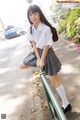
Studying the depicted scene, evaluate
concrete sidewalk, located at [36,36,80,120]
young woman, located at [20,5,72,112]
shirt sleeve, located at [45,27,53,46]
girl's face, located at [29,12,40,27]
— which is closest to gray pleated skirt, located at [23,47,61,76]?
young woman, located at [20,5,72,112]

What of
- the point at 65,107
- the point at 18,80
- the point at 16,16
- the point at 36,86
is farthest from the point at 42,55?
the point at 16,16

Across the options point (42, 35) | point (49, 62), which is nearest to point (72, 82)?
point (49, 62)

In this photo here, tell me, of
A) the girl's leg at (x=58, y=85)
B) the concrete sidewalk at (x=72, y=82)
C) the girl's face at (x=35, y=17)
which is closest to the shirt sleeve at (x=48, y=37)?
the girl's face at (x=35, y=17)

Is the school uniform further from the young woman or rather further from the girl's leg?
the girl's leg

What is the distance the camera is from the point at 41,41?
14.6ft

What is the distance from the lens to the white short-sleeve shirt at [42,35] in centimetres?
434

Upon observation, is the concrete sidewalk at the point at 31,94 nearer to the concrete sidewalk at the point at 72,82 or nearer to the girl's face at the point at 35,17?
the concrete sidewalk at the point at 72,82

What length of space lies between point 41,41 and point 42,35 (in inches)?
4.5

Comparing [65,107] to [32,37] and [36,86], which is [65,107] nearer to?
[32,37]

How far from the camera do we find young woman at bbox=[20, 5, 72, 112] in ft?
14.1

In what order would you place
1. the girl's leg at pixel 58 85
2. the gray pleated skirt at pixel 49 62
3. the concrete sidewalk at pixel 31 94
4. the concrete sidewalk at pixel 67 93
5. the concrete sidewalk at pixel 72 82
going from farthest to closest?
the concrete sidewalk at pixel 31 94 → the concrete sidewalk at pixel 67 93 → the concrete sidewalk at pixel 72 82 → the girl's leg at pixel 58 85 → the gray pleated skirt at pixel 49 62

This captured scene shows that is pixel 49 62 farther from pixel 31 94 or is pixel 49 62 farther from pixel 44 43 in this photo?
pixel 31 94

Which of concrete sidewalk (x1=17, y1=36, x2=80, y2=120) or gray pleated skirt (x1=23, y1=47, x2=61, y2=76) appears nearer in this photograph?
gray pleated skirt (x1=23, y1=47, x2=61, y2=76)

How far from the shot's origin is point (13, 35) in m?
33.1
